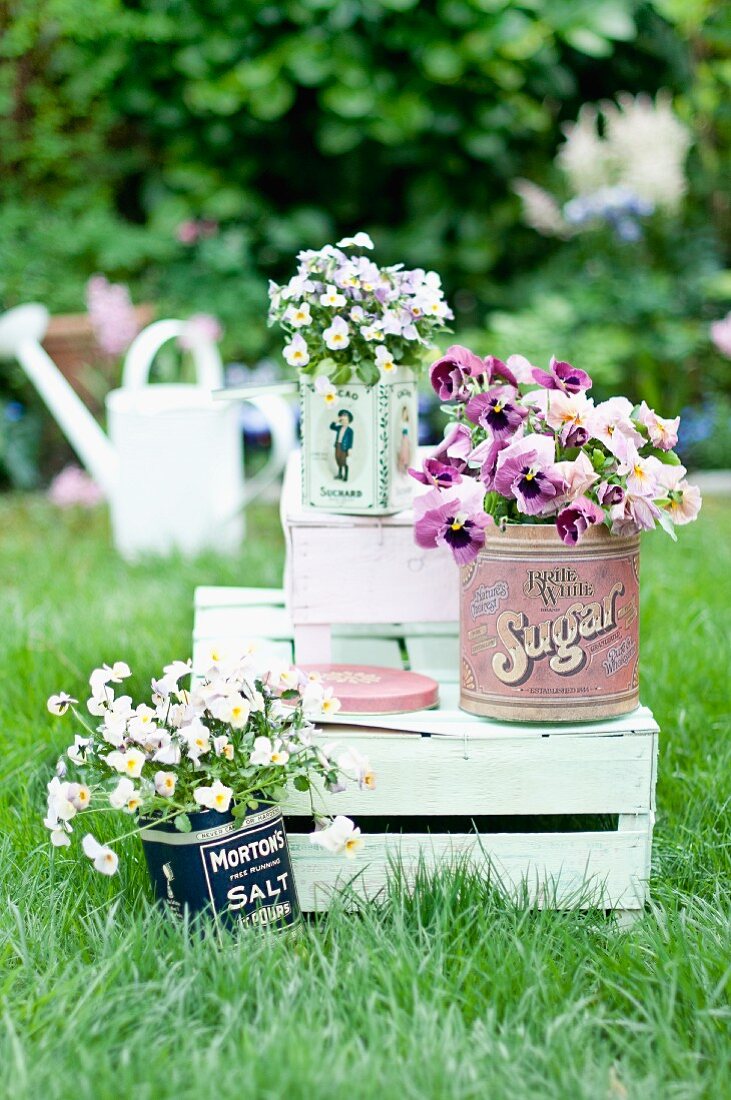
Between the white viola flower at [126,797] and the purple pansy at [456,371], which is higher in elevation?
the purple pansy at [456,371]

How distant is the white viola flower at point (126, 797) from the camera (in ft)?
4.82

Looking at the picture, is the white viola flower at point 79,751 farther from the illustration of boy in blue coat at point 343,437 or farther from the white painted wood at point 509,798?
the illustration of boy in blue coat at point 343,437

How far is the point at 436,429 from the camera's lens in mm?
4688

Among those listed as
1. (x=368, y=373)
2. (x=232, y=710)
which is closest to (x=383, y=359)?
(x=368, y=373)

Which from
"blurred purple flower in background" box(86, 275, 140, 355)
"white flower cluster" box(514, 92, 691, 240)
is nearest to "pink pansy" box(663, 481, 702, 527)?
"blurred purple flower in background" box(86, 275, 140, 355)

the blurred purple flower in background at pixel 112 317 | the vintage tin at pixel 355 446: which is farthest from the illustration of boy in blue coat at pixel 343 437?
the blurred purple flower in background at pixel 112 317

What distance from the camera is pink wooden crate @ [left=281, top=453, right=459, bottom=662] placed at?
6.37 ft

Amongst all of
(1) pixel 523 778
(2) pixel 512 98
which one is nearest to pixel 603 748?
(1) pixel 523 778

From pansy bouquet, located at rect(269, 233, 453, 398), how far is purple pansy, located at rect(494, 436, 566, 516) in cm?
34

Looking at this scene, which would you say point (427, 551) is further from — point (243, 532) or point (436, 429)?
point (436, 429)

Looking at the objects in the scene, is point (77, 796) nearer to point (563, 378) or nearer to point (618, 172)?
point (563, 378)

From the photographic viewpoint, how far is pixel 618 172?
17.4ft

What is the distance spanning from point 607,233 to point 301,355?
3.44m

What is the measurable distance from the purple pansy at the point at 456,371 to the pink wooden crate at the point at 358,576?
0.28 meters
